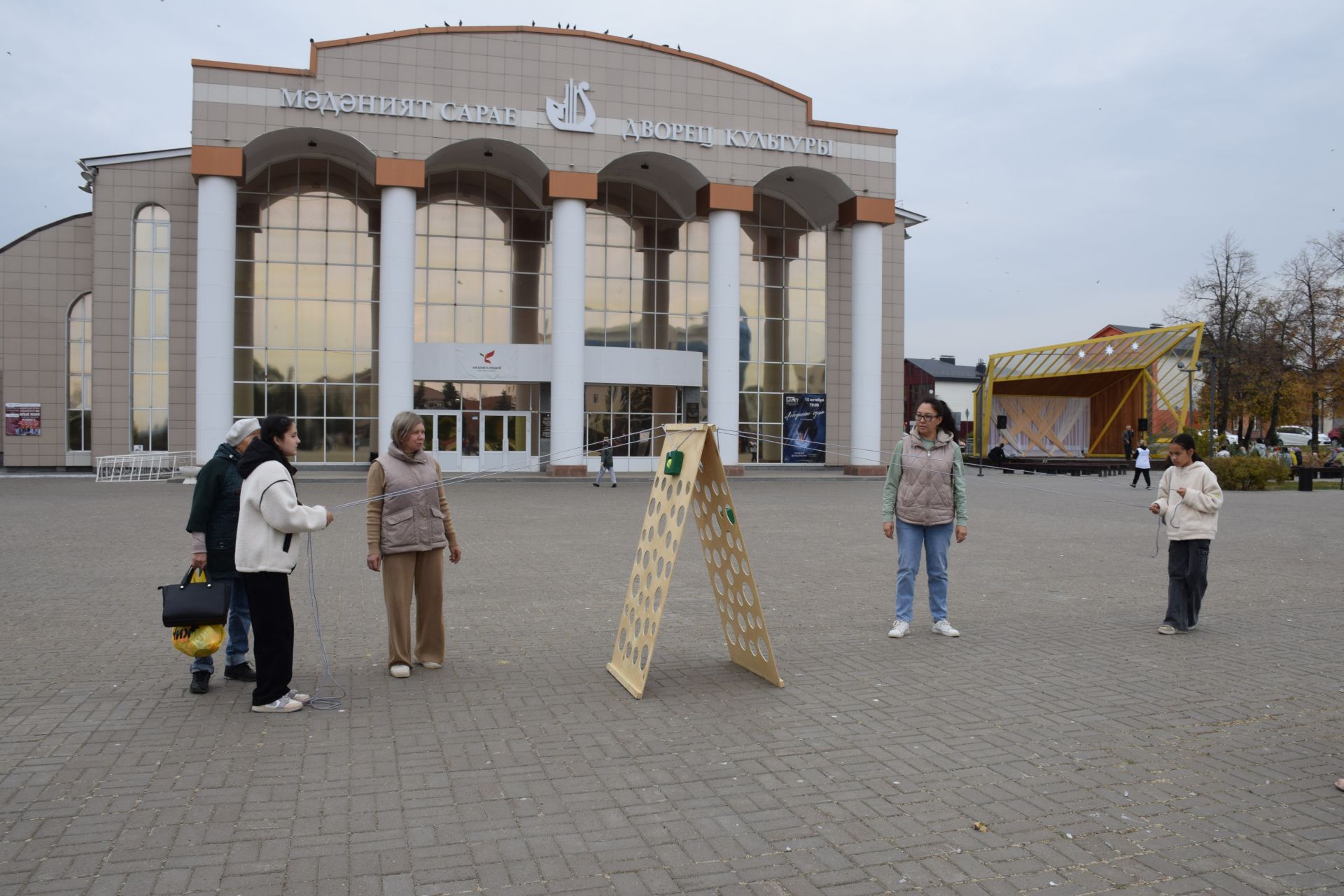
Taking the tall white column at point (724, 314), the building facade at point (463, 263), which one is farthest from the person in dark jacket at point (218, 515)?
the tall white column at point (724, 314)

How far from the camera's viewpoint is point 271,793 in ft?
14.7

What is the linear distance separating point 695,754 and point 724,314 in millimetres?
29079

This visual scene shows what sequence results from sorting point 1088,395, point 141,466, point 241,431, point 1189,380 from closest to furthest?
point 241,431
point 141,466
point 1189,380
point 1088,395

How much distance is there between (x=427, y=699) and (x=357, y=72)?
2865 centimetres

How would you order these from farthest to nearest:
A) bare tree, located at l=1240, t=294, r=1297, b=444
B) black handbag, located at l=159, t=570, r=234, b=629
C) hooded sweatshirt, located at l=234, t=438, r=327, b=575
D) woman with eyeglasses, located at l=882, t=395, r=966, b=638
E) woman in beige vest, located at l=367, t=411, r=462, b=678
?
1. bare tree, located at l=1240, t=294, r=1297, b=444
2. woman with eyeglasses, located at l=882, t=395, r=966, b=638
3. woman in beige vest, located at l=367, t=411, r=462, b=678
4. black handbag, located at l=159, t=570, r=234, b=629
5. hooded sweatshirt, located at l=234, t=438, r=327, b=575

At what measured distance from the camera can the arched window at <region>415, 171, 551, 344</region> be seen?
34312mm

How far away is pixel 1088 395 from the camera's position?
5650cm

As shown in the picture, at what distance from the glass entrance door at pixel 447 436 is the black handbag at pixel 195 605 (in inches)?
1146

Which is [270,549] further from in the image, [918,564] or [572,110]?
[572,110]

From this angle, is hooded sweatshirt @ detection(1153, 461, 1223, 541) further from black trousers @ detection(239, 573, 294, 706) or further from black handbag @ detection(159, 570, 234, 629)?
black handbag @ detection(159, 570, 234, 629)

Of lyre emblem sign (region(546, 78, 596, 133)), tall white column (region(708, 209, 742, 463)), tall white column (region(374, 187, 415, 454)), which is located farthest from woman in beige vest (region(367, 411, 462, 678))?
lyre emblem sign (region(546, 78, 596, 133))

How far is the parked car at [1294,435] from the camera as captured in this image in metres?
65.3

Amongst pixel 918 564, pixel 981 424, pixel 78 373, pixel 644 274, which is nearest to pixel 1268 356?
pixel 981 424

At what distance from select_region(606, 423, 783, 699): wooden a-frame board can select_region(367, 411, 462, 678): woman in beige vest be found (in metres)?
1.25
